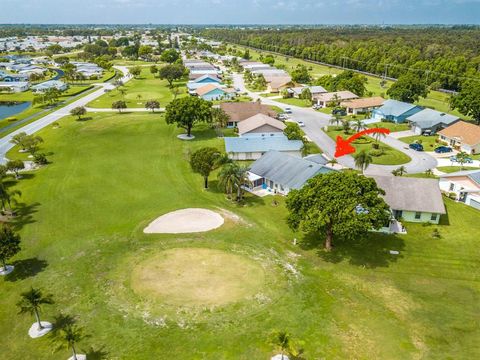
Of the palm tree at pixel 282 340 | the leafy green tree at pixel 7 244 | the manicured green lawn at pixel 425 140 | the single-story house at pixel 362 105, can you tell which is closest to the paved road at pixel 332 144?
the manicured green lawn at pixel 425 140

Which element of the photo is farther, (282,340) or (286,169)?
(286,169)

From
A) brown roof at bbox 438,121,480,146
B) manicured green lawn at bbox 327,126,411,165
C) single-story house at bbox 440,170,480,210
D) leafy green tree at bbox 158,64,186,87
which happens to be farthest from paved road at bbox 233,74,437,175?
leafy green tree at bbox 158,64,186,87

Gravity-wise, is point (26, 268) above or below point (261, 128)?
below

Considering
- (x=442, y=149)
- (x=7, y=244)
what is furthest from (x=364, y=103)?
(x=7, y=244)

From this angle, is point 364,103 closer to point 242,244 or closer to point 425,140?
point 425,140

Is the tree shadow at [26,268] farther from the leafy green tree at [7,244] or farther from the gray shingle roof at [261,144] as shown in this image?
the gray shingle roof at [261,144]

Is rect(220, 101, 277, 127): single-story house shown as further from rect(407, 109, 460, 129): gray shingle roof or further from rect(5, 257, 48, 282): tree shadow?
rect(5, 257, 48, 282): tree shadow

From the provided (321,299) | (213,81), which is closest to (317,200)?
(321,299)
